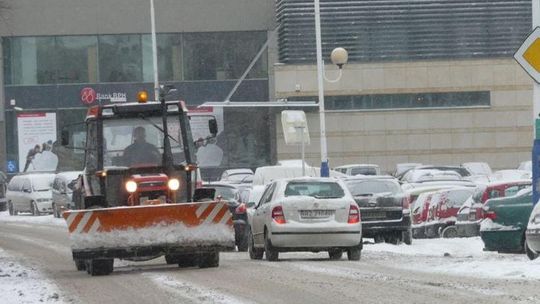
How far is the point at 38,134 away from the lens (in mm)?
61969

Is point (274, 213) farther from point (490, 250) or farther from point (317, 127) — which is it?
point (317, 127)

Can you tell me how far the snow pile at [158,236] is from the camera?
57.7 ft

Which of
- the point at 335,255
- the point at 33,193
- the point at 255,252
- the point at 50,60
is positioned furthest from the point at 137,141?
the point at 50,60

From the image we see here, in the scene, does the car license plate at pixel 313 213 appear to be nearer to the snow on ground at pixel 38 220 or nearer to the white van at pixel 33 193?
the snow on ground at pixel 38 220

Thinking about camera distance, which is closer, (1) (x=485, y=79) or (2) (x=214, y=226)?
(2) (x=214, y=226)

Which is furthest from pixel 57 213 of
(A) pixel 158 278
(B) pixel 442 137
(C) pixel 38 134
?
(A) pixel 158 278

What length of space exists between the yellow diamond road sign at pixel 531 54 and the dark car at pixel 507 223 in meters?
3.69

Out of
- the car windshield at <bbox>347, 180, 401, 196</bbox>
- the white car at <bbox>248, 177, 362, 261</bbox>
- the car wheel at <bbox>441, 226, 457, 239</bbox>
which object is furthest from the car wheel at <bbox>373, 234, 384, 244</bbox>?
the white car at <bbox>248, 177, 362, 261</bbox>

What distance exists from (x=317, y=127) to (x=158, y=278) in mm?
44835

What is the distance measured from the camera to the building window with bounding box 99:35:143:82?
63.4 metres

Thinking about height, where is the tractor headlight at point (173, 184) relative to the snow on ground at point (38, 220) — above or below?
above

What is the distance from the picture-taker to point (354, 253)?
20.4 metres

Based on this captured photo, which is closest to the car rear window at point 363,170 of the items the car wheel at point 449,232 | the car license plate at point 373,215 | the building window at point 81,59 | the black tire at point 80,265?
the car wheel at point 449,232

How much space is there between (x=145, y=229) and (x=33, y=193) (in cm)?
3158
